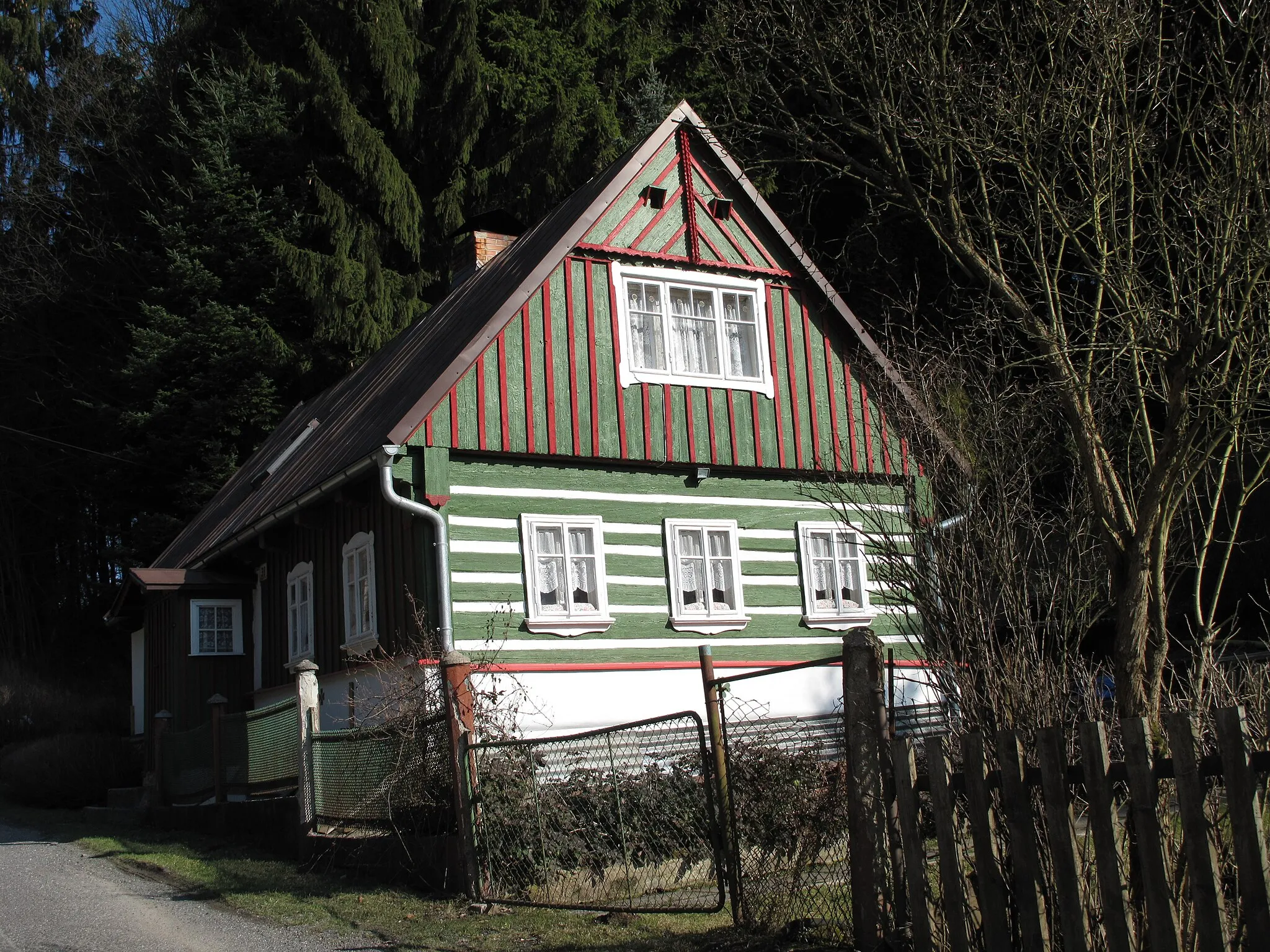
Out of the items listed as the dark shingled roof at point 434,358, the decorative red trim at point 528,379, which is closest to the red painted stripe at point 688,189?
the dark shingled roof at point 434,358

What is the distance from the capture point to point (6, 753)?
23391 mm

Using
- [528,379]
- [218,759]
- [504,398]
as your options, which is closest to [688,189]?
[528,379]

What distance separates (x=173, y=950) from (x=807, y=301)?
11456 millimetres

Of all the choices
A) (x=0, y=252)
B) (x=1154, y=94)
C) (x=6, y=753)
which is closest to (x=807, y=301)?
(x=1154, y=94)

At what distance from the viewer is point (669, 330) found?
15750 mm

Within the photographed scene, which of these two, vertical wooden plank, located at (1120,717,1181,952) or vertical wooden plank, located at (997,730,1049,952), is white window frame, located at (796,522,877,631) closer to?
vertical wooden plank, located at (997,730,1049,952)

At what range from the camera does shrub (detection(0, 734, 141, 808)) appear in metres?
19.6

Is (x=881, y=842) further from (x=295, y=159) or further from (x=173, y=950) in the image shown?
(x=295, y=159)

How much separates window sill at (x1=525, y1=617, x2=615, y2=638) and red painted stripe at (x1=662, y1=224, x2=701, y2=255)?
4797 millimetres

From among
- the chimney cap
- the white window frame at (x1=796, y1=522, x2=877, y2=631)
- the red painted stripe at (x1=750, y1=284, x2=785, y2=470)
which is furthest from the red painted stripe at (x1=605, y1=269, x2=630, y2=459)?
the chimney cap

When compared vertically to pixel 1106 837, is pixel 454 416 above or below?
above

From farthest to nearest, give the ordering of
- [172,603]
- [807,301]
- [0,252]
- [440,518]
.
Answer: [0,252] < [172,603] < [807,301] < [440,518]

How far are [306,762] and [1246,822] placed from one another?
9.20 metres

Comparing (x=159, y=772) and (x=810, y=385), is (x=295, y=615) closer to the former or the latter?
(x=159, y=772)
